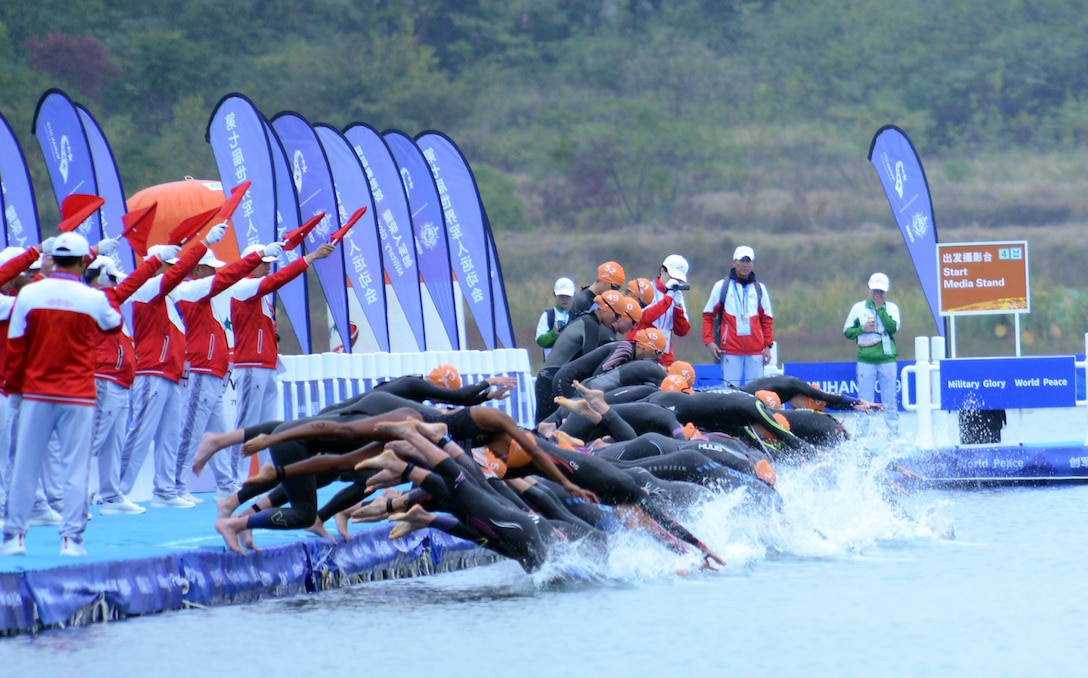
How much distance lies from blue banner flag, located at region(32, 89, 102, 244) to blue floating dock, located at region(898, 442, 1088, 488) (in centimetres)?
792

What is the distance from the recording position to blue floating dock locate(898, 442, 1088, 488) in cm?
1449

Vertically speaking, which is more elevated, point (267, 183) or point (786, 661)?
point (267, 183)

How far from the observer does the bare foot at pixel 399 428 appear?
8164mm

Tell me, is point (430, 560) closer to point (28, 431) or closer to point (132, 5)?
point (28, 431)

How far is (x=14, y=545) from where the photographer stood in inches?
321

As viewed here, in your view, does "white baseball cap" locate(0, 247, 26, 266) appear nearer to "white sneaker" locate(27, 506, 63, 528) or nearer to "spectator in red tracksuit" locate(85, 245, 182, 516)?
"spectator in red tracksuit" locate(85, 245, 182, 516)

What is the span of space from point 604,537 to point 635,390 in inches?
95.6

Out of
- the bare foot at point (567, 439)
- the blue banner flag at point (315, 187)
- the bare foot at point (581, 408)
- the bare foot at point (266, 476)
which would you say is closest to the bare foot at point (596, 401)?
the bare foot at point (581, 408)

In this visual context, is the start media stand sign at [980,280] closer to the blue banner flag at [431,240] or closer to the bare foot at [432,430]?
the blue banner flag at [431,240]

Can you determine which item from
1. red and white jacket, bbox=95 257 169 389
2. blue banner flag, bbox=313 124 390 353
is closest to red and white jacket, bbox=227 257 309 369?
red and white jacket, bbox=95 257 169 389

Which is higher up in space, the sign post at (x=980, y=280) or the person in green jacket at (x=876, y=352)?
the sign post at (x=980, y=280)

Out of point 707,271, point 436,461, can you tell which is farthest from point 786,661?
point 707,271

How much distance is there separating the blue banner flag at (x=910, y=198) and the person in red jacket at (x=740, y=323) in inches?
111

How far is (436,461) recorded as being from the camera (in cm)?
812
